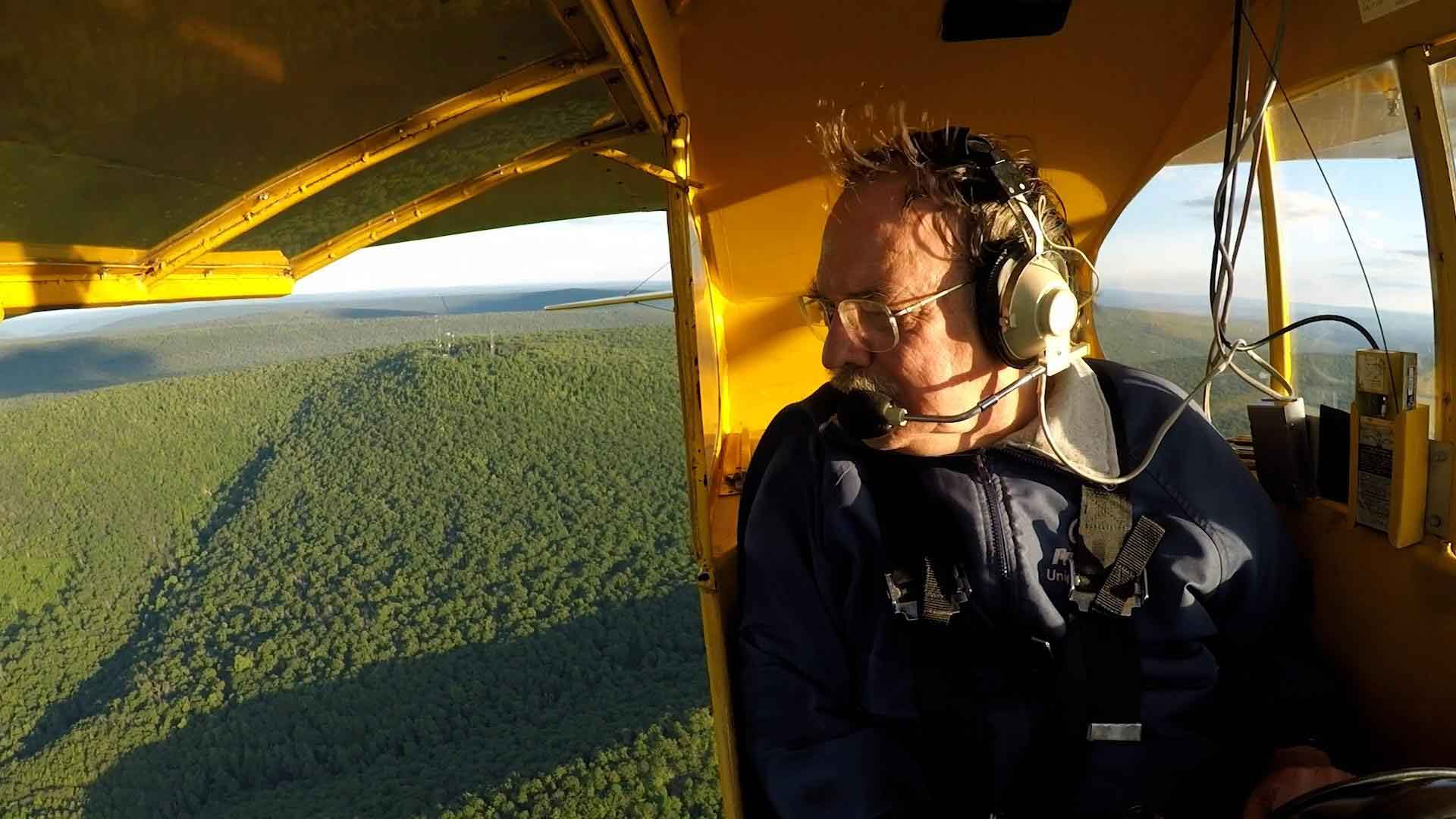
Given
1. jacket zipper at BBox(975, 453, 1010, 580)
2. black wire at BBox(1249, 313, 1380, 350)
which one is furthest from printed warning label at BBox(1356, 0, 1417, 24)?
jacket zipper at BBox(975, 453, 1010, 580)

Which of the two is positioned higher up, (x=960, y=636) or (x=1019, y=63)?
(x=1019, y=63)

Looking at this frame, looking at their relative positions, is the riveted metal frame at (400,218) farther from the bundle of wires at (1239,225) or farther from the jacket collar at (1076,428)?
the bundle of wires at (1239,225)

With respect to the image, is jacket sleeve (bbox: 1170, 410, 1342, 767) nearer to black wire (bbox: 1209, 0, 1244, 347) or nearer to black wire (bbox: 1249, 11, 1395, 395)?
black wire (bbox: 1209, 0, 1244, 347)

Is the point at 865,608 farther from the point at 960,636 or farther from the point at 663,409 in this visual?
the point at 663,409

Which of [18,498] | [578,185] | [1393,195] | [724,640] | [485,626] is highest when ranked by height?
[578,185]

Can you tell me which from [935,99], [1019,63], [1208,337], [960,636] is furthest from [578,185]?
[960,636]

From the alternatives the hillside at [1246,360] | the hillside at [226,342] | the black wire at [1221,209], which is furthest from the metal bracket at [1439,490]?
the hillside at [226,342]

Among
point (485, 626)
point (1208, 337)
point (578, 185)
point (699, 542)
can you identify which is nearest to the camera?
point (699, 542)

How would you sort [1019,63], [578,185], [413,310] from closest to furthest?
[1019,63]
[578,185]
[413,310]
